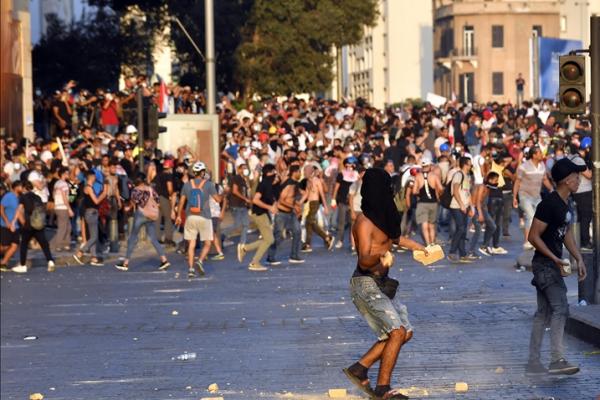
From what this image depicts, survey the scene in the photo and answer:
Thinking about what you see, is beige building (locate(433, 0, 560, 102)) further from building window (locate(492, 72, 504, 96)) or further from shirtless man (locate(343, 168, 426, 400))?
shirtless man (locate(343, 168, 426, 400))

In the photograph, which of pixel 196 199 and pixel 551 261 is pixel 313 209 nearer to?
pixel 196 199

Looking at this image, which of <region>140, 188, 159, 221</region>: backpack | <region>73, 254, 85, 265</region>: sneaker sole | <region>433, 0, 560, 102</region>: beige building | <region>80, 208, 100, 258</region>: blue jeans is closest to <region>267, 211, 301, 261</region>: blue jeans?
<region>140, 188, 159, 221</region>: backpack

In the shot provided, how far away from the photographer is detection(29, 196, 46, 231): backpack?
2639 centimetres

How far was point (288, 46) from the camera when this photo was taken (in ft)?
223

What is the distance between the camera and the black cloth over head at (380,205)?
10969 millimetres

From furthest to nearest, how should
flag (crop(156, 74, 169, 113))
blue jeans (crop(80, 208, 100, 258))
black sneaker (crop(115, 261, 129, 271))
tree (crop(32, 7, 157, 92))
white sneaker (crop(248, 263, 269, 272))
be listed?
tree (crop(32, 7, 157, 92))
flag (crop(156, 74, 169, 113))
blue jeans (crop(80, 208, 100, 258))
black sneaker (crop(115, 261, 129, 271))
white sneaker (crop(248, 263, 269, 272))

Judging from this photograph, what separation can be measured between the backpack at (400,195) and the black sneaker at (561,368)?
15.5 metres

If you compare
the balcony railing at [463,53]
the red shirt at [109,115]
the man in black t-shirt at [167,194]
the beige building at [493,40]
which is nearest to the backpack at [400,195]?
the man in black t-shirt at [167,194]

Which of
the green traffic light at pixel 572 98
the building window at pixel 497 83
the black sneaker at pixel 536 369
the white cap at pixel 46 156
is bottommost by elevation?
the black sneaker at pixel 536 369

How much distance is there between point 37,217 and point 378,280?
52.8 feet

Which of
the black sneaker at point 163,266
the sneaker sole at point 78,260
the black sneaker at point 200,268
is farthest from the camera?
the sneaker sole at point 78,260

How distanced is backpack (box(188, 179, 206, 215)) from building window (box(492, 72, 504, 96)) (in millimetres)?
95096

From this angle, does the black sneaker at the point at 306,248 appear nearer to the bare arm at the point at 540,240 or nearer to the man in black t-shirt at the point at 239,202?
the man in black t-shirt at the point at 239,202

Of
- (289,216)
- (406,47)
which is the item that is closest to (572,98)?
(289,216)
